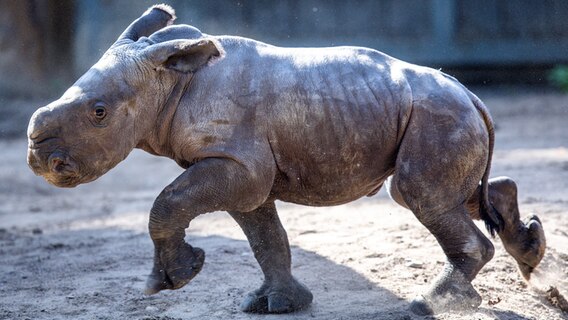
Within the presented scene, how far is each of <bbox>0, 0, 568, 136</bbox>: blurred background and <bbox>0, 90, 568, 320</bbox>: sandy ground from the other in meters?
5.64

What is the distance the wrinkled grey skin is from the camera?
461 cm

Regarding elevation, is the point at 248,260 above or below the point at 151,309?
below

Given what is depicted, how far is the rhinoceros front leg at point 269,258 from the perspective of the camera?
5254 millimetres

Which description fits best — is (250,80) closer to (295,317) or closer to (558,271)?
(295,317)

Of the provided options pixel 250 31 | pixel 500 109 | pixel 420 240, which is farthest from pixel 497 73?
pixel 420 240

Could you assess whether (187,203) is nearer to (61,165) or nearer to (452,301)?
(61,165)

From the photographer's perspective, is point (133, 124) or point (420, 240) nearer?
point (133, 124)

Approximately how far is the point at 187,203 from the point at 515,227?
2.13 m

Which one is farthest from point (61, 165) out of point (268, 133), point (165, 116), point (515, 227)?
point (515, 227)

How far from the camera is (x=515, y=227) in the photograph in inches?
217

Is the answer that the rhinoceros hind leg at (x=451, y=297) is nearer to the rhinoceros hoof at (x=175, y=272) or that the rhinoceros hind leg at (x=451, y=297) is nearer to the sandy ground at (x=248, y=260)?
the sandy ground at (x=248, y=260)

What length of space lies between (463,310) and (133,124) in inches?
80.3

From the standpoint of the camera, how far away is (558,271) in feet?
19.4

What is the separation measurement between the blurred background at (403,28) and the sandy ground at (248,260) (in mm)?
5643
